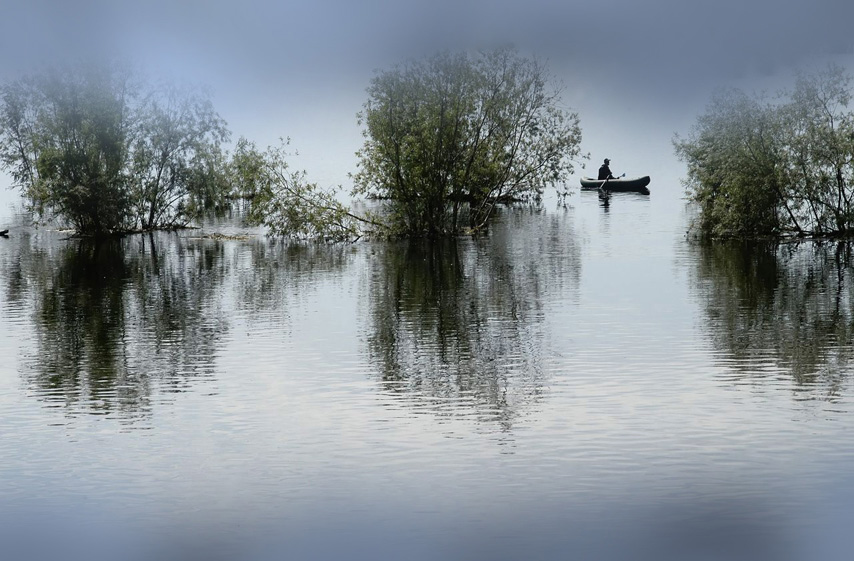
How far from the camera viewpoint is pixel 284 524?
11.0 metres

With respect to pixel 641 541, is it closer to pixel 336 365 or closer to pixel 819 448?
pixel 819 448

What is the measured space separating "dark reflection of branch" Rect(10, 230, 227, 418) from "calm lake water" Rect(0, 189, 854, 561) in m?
0.11

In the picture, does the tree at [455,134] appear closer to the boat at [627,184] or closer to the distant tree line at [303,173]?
the distant tree line at [303,173]

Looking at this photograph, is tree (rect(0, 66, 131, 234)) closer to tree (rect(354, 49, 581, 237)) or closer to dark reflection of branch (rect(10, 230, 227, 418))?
dark reflection of branch (rect(10, 230, 227, 418))

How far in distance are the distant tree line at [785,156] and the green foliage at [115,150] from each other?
1019 inches

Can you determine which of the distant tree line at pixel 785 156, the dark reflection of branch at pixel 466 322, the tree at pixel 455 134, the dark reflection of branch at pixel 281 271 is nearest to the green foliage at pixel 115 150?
the dark reflection of branch at pixel 281 271

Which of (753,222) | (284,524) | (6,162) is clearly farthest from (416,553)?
(6,162)

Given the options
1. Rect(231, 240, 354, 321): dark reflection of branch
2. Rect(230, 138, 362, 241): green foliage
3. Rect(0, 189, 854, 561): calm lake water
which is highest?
Rect(230, 138, 362, 241): green foliage

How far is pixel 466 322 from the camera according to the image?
23.9 m

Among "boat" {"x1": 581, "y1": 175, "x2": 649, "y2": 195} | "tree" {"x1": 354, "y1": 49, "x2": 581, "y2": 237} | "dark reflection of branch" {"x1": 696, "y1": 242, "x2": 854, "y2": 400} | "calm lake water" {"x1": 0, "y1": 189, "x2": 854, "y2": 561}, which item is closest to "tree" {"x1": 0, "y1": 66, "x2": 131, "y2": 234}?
"tree" {"x1": 354, "y1": 49, "x2": 581, "y2": 237}

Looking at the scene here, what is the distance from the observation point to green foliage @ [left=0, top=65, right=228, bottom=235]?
184 ft

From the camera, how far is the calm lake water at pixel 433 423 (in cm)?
1076

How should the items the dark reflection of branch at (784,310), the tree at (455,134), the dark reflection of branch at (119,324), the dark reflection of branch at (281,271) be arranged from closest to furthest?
the dark reflection of branch at (119,324), the dark reflection of branch at (784,310), the dark reflection of branch at (281,271), the tree at (455,134)

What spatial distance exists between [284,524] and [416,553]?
139 cm
